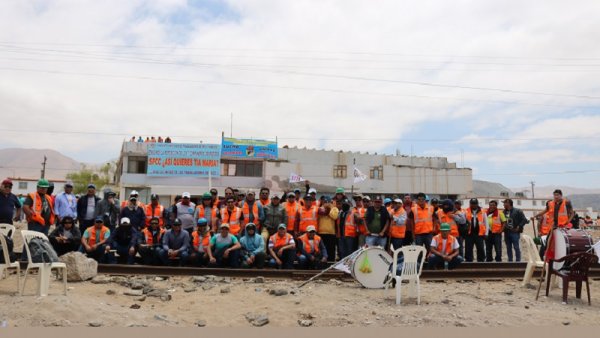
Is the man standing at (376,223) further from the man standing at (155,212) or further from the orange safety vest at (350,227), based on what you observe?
the man standing at (155,212)

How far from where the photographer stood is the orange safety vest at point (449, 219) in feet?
38.3

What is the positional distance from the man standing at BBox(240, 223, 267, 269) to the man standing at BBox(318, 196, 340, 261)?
166cm

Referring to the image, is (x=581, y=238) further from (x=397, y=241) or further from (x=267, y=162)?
(x=267, y=162)

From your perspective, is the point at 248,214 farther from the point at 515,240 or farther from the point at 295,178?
the point at 295,178

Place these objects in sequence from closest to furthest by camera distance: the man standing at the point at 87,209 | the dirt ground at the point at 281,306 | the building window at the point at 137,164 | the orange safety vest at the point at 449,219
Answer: the dirt ground at the point at 281,306, the man standing at the point at 87,209, the orange safety vest at the point at 449,219, the building window at the point at 137,164

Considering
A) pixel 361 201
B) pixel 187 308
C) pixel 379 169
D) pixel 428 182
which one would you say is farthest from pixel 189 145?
pixel 187 308

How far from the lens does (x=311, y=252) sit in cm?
1070

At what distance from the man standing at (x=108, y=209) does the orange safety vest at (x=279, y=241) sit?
3912 mm

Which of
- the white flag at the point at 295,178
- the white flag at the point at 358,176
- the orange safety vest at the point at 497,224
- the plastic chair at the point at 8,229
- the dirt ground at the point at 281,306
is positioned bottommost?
the dirt ground at the point at 281,306

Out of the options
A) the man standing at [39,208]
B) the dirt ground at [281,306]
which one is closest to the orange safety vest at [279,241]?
the dirt ground at [281,306]

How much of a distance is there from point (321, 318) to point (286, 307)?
839 mm

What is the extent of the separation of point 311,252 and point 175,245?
10.3 feet

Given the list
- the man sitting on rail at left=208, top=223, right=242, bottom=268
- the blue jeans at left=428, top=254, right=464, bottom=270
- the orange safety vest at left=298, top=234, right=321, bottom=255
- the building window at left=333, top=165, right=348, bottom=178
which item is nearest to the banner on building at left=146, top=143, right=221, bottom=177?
the building window at left=333, top=165, right=348, bottom=178

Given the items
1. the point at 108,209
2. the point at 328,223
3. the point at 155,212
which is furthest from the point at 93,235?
the point at 328,223
